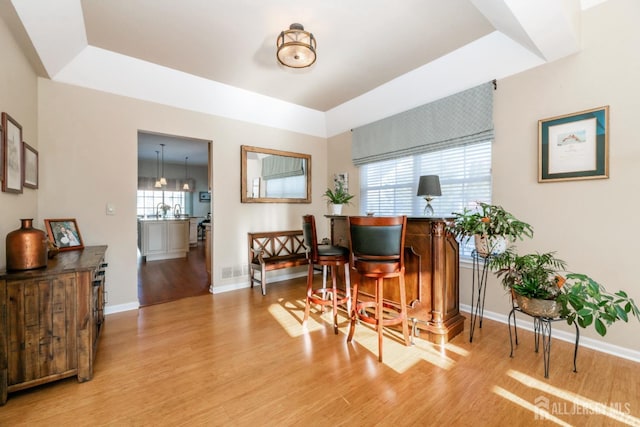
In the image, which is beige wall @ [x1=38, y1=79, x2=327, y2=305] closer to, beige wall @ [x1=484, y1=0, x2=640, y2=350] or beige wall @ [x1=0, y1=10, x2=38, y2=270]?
beige wall @ [x1=0, y1=10, x2=38, y2=270]

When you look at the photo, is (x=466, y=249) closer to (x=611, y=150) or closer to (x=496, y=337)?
(x=496, y=337)

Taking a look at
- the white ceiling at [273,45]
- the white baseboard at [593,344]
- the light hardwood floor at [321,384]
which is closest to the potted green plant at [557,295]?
the white baseboard at [593,344]

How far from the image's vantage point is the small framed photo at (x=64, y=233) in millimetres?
2555

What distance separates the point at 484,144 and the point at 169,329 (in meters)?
3.85

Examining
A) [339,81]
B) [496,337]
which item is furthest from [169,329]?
[339,81]

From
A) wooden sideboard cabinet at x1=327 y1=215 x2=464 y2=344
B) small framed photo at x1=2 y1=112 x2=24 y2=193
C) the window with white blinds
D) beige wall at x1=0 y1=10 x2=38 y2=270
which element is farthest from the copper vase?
the window with white blinds

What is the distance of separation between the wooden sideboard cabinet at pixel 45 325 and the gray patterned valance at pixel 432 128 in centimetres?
352

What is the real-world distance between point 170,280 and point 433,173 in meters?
4.40

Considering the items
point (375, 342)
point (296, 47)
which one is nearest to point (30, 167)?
point (296, 47)

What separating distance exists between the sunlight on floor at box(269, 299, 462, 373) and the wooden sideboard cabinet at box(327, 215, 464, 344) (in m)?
0.15

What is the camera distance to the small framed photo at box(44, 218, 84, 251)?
2.55m

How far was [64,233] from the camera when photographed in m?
2.66

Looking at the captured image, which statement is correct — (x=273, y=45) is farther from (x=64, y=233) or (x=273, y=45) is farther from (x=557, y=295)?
(x=557, y=295)

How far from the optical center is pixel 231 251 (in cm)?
397
